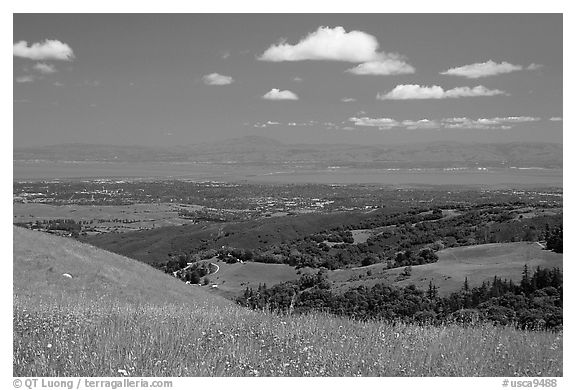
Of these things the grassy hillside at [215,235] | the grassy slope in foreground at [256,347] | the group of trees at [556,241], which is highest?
the grassy slope in foreground at [256,347]

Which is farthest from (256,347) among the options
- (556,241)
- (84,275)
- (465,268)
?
(465,268)

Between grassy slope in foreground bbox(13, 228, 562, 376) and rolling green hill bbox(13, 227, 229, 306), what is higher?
grassy slope in foreground bbox(13, 228, 562, 376)

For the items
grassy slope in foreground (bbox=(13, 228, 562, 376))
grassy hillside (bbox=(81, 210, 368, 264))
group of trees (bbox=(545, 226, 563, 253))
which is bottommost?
grassy hillside (bbox=(81, 210, 368, 264))

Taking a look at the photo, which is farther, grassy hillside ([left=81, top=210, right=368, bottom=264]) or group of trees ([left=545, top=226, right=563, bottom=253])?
grassy hillside ([left=81, top=210, right=368, bottom=264])

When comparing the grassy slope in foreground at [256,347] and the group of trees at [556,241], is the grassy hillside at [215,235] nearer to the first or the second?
the group of trees at [556,241]

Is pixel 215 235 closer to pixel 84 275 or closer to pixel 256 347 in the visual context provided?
pixel 84 275

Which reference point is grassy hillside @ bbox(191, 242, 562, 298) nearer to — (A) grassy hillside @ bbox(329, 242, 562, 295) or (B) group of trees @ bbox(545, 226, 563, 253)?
(A) grassy hillside @ bbox(329, 242, 562, 295)

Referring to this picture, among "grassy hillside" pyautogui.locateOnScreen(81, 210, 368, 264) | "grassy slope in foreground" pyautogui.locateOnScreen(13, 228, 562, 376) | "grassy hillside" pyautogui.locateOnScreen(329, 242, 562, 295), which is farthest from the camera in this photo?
"grassy hillside" pyautogui.locateOnScreen(81, 210, 368, 264)

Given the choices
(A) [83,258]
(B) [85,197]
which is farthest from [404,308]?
(B) [85,197]

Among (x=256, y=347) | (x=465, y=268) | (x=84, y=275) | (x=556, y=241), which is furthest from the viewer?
(x=465, y=268)

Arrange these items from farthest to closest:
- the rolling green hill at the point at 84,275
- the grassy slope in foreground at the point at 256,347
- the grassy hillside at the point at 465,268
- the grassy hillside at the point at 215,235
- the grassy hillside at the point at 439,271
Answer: the grassy hillside at the point at 215,235
the grassy hillside at the point at 439,271
the grassy hillside at the point at 465,268
the rolling green hill at the point at 84,275
the grassy slope in foreground at the point at 256,347

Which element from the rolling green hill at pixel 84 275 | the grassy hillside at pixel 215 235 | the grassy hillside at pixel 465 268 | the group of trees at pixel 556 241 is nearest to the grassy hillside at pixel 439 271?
the grassy hillside at pixel 465 268

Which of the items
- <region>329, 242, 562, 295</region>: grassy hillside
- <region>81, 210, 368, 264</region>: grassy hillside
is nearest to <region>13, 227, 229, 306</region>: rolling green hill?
<region>329, 242, 562, 295</region>: grassy hillside

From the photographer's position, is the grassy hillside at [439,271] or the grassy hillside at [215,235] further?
the grassy hillside at [215,235]
